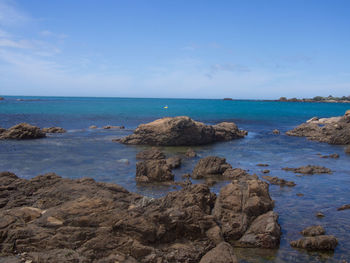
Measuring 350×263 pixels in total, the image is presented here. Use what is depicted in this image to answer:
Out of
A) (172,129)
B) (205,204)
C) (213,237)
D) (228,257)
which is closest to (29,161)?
(172,129)

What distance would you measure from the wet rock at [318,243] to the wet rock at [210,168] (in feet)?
37.3

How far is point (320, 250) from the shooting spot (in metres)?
12.5

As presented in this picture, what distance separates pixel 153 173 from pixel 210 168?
4483 millimetres

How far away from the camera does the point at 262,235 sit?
12.8 metres

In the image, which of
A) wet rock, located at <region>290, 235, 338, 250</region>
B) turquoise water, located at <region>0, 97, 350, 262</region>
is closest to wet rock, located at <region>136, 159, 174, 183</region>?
turquoise water, located at <region>0, 97, 350, 262</region>

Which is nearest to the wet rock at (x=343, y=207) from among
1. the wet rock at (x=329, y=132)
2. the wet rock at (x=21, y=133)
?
the wet rock at (x=329, y=132)

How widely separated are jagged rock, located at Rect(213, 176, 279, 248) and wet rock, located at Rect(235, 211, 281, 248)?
33cm

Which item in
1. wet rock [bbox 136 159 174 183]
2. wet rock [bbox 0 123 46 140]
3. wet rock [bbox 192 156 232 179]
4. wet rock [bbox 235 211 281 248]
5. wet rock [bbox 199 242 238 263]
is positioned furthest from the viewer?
wet rock [bbox 0 123 46 140]

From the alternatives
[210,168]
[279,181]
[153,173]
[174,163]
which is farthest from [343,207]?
[174,163]

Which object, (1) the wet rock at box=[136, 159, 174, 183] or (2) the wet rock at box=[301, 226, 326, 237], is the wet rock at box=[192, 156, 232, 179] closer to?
(1) the wet rock at box=[136, 159, 174, 183]

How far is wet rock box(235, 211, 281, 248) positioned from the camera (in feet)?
41.4

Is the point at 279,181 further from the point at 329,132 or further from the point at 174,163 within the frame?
the point at 329,132

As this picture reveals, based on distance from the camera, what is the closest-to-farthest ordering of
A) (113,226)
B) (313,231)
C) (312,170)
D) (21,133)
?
1. (113,226)
2. (313,231)
3. (312,170)
4. (21,133)

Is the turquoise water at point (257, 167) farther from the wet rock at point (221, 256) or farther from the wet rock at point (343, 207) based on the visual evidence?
the wet rock at point (221, 256)
